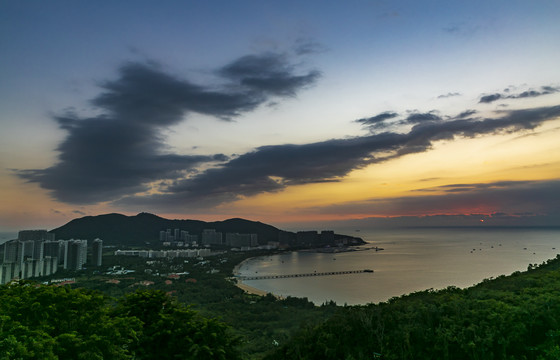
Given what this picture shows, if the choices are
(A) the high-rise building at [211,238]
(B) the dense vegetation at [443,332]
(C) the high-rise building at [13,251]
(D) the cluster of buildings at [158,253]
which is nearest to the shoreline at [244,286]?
(D) the cluster of buildings at [158,253]

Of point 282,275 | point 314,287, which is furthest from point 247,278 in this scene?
point 314,287

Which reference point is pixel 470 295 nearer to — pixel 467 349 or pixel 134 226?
pixel 467 349

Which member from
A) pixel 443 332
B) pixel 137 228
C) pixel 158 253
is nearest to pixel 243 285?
pixel 158 253

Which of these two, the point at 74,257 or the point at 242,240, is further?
the point at 242,240

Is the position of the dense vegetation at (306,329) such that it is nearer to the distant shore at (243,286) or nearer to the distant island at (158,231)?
the distant shore at (243,286)

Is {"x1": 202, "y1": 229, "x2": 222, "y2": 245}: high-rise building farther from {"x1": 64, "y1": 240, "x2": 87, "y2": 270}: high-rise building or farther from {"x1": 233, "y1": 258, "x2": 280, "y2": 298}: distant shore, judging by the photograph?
{"x1": 64, "y1": 240, "x2": 87, "y2": 270}: high-rise building

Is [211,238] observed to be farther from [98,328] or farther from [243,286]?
[98,328]
